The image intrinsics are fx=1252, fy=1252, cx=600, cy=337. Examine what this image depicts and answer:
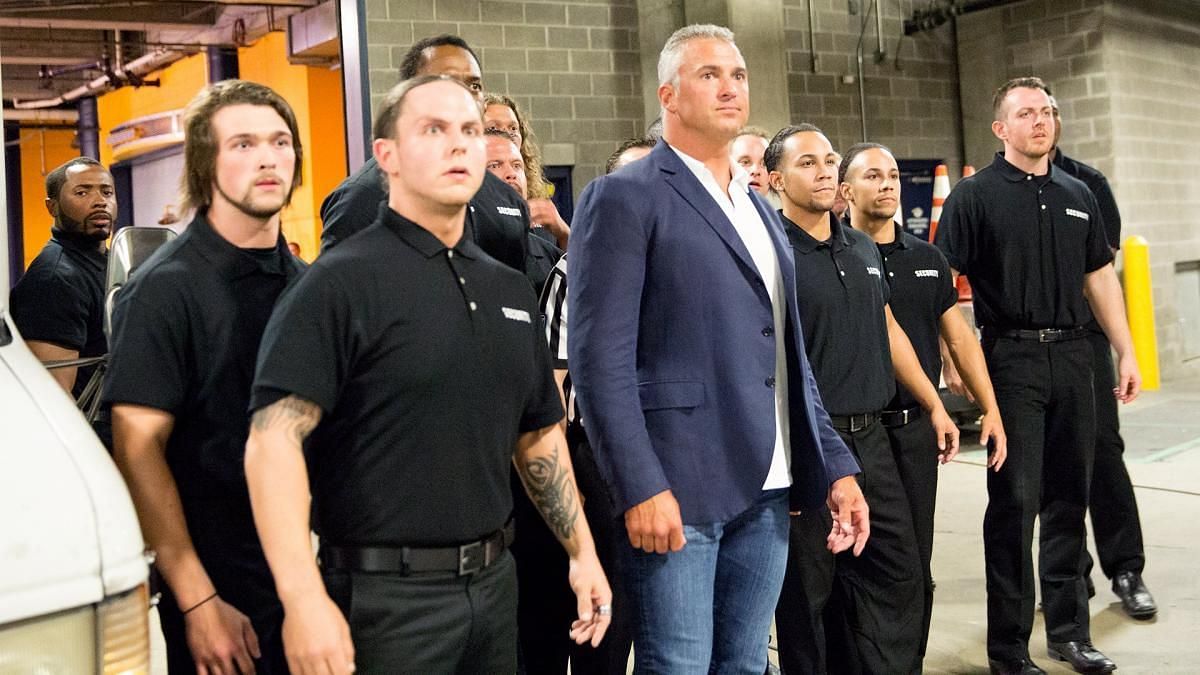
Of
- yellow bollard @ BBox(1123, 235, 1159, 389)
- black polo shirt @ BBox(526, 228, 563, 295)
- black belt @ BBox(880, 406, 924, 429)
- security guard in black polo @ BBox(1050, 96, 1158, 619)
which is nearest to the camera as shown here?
black polo shirt @ BBox(526, 228, 563, 295)

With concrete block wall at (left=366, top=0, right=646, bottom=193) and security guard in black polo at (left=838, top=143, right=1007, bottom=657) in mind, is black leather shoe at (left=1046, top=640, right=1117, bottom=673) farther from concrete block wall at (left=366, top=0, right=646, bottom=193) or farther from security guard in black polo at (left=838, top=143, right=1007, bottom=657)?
concrete block wall at (left=366, top=0, right=646, bottom=193)

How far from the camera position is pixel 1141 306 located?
11305mm

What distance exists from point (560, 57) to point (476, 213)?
767 centimetres

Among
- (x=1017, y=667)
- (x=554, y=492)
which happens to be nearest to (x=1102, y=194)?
(x=1017, y=667)

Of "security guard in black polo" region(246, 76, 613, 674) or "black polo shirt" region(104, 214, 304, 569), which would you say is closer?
"security guard in black polo" region(246, 76, 613, 674)

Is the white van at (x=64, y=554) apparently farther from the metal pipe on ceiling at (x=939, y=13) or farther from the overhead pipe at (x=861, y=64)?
the metal pipe on ceiling at (x=939, y=13)

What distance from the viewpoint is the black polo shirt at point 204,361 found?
214cm

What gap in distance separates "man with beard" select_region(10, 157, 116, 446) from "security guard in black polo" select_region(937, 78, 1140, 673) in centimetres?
287

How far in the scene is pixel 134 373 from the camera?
211 centimetres

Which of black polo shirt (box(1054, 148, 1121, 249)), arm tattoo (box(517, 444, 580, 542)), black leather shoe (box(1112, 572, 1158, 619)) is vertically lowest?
black leather shoe (box(1112, 572, 1158, 619))

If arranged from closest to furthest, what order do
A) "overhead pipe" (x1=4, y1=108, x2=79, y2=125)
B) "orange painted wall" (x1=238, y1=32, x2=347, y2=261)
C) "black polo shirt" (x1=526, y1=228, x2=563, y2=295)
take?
1. "black polo shirt" (x1=526, y1=228, x2=563, y2=295)
2. "orange painted wall" (x1=238, y1=32, x2=347, y2=261)
3. "overhead pipe" (x1=4, y1=108, x2=79, y2=125)

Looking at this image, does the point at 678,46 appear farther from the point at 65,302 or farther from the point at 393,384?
the point at 65,302

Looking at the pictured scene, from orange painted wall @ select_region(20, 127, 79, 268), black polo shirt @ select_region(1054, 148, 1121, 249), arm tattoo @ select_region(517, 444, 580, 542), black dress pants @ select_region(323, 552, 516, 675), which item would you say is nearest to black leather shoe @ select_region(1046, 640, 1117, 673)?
black polo shirt @ select_region(1054, 148, 1121, 249)

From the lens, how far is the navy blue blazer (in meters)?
2.51
